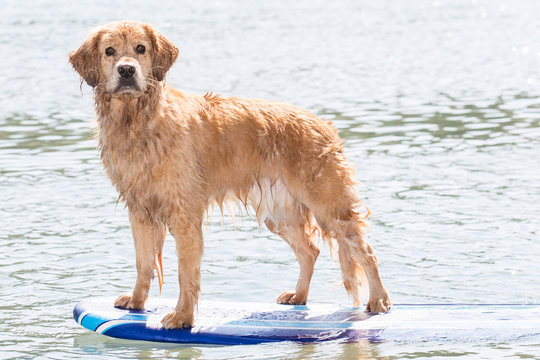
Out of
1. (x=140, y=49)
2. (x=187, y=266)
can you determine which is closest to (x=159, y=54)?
(x=140, y=49)

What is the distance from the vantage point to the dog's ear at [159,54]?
6664mm

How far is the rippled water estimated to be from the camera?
7793 millimetres

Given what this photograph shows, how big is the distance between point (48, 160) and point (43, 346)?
640cm

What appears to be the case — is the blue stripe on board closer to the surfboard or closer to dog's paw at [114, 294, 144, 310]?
the surfboard

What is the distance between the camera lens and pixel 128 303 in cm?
731

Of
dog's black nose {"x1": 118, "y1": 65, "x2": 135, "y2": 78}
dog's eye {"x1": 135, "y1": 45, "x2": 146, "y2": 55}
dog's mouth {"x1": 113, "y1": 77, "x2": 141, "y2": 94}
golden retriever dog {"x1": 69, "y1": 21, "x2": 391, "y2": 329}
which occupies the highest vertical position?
dog's eye {"x1": 135, "y1": 45, "x2": 146, "y2": 55}

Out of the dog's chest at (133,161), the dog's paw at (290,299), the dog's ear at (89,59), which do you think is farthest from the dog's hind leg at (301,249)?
the dog's ear at (89,59)

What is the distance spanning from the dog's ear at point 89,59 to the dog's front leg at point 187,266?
115 centimetres

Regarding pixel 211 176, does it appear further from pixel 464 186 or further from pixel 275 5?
pixel 275 5

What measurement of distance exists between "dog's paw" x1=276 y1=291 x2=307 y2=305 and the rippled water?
0.37 meters

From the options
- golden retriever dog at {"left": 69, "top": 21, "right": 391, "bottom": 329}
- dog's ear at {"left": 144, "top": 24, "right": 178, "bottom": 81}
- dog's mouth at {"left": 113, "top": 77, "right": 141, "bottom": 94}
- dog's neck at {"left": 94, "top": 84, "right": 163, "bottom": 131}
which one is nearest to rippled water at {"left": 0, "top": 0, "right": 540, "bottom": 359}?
golden retriever dog at {"left": 69, "top": 21, "right": 391, "bottom": 329}

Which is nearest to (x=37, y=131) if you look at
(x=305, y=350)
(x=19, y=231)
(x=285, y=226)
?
(x=19, y=231)

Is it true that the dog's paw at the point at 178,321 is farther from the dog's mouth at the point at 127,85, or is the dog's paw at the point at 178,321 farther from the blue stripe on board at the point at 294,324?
the dog's mouth at the point at 127,85

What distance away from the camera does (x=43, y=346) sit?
6.85 metres
